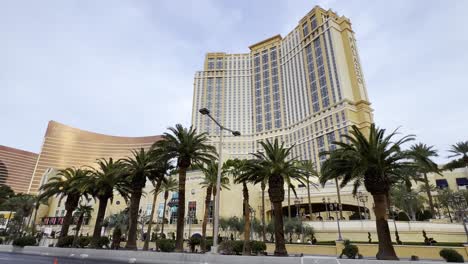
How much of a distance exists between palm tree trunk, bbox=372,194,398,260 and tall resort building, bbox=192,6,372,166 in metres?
69.6

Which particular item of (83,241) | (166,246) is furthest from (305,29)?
(166,246)

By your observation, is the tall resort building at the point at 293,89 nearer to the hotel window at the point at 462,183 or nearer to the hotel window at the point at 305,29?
the hotel window at the point at 305,29

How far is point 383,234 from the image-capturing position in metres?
18.6

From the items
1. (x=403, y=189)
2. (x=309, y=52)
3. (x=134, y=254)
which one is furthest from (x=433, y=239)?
(x=309, y=52)

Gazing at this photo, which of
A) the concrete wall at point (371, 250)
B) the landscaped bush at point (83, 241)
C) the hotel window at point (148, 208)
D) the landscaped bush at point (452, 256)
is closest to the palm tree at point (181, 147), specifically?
the concrete wall at point (371, 250)

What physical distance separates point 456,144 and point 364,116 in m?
63.6

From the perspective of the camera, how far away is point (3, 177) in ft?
621

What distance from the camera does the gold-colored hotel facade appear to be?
2771 inches

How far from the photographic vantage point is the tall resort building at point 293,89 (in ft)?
374

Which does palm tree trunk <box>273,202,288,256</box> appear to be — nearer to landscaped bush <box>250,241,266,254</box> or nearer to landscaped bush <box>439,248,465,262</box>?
landscaped bush <box>250,241,266,254</box>

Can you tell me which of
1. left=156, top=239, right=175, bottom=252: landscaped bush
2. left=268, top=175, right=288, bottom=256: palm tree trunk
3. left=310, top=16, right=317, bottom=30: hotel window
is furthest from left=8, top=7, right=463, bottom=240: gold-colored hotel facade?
left=268, top=175, right=288, bottom=256: palm tree trunk

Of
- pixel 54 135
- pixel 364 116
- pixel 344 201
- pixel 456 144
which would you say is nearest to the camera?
pixel 456 144

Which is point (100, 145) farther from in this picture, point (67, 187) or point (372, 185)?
point (372, 185)

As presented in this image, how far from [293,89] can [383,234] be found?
418ft
